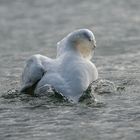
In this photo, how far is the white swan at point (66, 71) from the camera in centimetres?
1305

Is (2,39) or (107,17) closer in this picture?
(2,39)

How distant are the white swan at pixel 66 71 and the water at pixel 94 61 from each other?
0.25 meters

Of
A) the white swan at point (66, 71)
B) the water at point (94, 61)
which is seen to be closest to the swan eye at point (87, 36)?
the white swan at point (66, 71)

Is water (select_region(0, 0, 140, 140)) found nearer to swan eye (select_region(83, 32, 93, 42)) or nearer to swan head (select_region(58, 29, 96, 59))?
swan head (select_region(58, 29, 96, 59))

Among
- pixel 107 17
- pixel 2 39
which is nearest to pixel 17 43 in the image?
pixel 2 39

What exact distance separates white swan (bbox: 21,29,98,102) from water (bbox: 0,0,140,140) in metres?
0.25

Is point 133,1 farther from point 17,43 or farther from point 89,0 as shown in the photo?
point 17,43

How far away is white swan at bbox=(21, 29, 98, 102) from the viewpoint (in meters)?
13.0

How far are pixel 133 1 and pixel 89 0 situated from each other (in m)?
1.93

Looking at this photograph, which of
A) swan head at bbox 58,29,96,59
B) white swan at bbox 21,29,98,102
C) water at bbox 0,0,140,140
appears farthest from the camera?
swan head at bbox 58,29,96,59

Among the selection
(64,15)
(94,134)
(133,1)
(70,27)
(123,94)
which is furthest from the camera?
(133,1)

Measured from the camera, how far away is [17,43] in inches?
795

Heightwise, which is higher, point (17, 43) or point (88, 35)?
point (88, 35)

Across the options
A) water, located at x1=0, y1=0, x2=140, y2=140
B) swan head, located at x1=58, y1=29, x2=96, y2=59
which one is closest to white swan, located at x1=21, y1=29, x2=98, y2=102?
swan head, located at x1=58, y1=29, x2=96, y2=59
